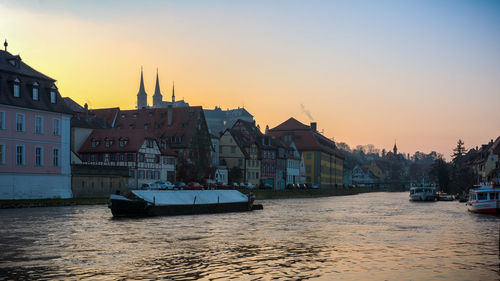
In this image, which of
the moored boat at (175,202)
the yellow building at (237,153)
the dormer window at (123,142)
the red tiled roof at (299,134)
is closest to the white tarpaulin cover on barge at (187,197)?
the moored boat at (175,202)

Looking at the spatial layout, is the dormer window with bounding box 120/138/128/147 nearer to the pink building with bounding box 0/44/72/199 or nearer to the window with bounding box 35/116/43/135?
the pink building with bounding box 0/44/72/199

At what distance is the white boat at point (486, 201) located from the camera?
55469mm

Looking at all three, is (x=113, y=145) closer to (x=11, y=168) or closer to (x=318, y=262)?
(x=11, y=168)

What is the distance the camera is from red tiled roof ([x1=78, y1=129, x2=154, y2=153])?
83438 mm

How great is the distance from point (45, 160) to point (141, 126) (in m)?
40.5

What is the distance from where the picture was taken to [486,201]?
184 feet

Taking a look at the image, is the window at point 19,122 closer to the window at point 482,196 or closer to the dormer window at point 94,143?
the dormer window at point 94,143

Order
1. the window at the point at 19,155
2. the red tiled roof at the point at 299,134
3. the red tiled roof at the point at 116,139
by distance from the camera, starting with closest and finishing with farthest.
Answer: the window at the point at 19,155
the red tiled roof at the point at 116,139
the red tiled roof at the point at 299,134

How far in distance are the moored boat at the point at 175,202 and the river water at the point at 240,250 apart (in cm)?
403

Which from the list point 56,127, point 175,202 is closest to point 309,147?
point 56,127

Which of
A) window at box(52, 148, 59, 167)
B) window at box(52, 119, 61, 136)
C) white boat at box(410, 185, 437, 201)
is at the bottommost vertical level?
white boat at box(410, 185, 437, 201)

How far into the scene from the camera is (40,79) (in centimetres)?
6038

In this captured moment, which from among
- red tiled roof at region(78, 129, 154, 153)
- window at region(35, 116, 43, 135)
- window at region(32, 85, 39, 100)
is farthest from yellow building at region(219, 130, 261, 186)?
window at region(32, 85, 39, 100)

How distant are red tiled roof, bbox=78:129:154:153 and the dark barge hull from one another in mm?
30414
